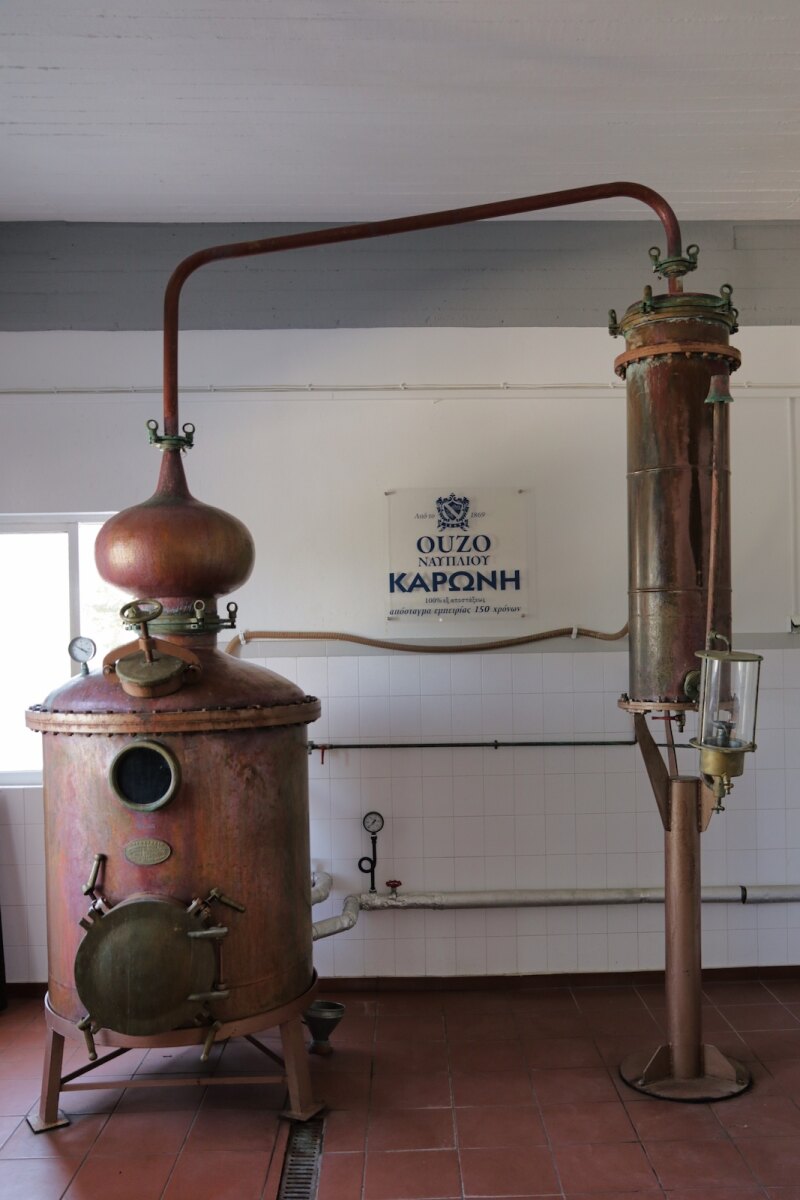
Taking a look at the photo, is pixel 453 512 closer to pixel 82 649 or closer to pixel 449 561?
pixel 449 561

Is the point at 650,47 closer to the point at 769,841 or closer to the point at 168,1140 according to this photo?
the point at 769,841

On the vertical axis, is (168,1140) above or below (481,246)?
below

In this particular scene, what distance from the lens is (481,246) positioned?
4309mm

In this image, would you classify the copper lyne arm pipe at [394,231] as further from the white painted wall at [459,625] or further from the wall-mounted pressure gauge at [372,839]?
the wall-mounted pressure gauge at [372,839]

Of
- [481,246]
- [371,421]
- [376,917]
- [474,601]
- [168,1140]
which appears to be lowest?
[168,1140]

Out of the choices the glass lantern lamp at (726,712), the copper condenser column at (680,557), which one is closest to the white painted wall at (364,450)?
the copper condenser column at (680,557)

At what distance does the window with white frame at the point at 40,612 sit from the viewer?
4289 mm

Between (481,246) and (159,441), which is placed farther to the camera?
(481,246)

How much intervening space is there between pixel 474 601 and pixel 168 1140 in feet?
8.15

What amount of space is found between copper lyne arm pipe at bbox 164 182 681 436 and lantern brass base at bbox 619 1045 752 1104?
281 centimetres

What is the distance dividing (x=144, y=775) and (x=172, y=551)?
2.45ft

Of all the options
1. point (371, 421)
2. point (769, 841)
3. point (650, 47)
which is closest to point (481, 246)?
point (371, 421)

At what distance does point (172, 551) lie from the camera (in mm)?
2979

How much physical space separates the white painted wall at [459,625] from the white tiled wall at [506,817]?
1 cm
